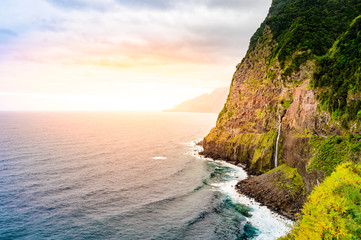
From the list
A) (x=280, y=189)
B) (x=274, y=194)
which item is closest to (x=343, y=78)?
(x=280, y=189)

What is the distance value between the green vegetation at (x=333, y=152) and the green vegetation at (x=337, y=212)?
10162mm

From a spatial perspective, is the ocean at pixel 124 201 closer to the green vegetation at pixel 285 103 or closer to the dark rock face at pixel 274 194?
the dark rock face at pixel 274 194

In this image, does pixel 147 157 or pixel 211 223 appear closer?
pixel 211 223

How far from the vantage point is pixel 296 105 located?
5412 centimetres

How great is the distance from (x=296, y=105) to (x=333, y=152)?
20131mm

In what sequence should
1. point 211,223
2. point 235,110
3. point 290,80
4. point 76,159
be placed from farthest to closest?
point 235,110
point 76,159
point 290,80
point 211,223

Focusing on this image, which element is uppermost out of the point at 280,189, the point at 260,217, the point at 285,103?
the point at 285,103

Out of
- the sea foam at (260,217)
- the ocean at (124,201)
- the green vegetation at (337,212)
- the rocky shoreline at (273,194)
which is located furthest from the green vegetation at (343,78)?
the ocean at (124,201)

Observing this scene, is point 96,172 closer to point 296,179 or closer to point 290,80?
point 296,179

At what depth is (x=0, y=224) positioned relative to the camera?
36500 millimetres

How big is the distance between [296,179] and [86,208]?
43419 mm

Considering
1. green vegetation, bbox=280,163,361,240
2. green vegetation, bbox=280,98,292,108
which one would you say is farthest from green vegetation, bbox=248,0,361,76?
green vegetation, bbox=280,163,361,240

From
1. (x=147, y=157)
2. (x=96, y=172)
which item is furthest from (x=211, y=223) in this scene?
(x=147, y=157)

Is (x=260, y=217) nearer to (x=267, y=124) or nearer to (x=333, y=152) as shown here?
(x=333, y=152)
